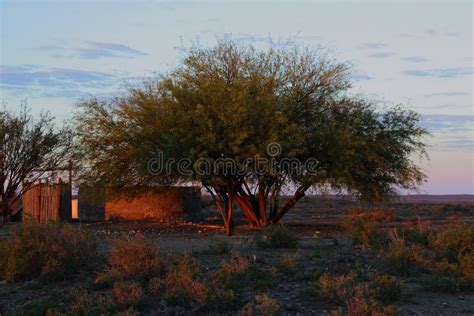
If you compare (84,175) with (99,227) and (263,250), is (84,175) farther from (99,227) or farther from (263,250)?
(263,250)

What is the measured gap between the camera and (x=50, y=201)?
102ft

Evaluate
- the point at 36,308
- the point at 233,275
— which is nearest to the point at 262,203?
the point at 233,275

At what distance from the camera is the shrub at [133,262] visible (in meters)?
13.2

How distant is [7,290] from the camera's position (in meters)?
13.4

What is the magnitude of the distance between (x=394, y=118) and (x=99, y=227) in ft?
41.2

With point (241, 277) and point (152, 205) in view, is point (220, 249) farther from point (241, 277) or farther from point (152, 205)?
point (152, 205)

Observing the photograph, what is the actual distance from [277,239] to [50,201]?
15.6 meters

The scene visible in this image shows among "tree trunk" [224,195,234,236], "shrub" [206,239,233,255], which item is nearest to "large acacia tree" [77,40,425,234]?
"tree trunk" [224,195,234,236]

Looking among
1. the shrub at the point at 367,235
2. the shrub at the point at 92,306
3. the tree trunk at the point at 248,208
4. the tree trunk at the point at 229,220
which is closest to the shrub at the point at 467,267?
the shrub at the point at 367,235

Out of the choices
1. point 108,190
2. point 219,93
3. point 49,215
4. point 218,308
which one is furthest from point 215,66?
point 218,308

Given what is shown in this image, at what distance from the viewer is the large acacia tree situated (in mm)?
24000

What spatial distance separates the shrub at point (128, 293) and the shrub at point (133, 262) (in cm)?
121

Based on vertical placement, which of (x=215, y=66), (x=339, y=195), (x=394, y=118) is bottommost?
(x=339, y=195)

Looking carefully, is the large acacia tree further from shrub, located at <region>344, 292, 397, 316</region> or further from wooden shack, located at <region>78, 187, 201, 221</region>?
shrub, located at <region>344, 292, 397, 316</region>
